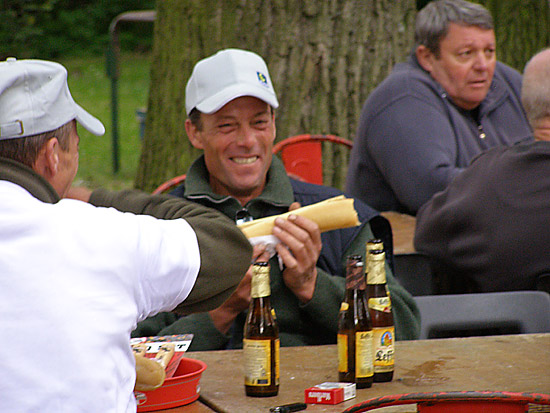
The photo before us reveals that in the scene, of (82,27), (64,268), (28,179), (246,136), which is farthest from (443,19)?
(82,27)

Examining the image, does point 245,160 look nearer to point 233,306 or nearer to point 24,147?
point 233,306

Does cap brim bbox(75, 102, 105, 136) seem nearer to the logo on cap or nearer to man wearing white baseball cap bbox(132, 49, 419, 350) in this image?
man wearing white baseball cap bbox(132, 49, 419, 350)

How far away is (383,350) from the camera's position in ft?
7.14

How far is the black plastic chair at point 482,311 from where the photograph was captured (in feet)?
9.85

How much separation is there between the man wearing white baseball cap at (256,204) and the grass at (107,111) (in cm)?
666

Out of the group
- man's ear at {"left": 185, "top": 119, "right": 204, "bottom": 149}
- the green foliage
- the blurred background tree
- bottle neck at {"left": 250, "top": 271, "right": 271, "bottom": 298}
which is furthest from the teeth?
the green foliage

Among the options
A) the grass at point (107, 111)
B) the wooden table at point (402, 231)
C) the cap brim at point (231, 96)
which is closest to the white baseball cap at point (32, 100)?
the cap brim at point (231, 96)

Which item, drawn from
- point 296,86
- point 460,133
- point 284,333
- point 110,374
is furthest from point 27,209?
point 296,86

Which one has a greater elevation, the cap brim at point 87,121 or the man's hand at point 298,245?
the cap brim at point 87,121

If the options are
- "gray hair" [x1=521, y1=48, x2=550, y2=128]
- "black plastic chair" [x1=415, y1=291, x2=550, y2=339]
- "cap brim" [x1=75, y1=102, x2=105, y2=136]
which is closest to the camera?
"cap brim" [x1=75, y1=102, x2=105, y2=136]

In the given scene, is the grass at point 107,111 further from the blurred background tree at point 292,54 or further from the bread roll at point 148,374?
the bread roll at point 148,374

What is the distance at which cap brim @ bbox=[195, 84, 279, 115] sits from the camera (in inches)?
121

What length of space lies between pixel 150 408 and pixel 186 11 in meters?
3.73

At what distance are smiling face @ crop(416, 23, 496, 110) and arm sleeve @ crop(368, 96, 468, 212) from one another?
20 centimetres
